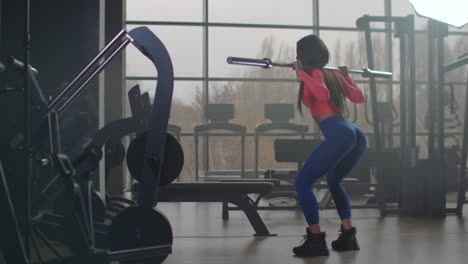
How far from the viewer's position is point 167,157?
203 centimetres

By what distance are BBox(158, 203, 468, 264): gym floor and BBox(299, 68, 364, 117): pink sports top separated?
26.4 inches

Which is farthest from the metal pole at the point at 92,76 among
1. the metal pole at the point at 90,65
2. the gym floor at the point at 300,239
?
the gym floor at the point at 300,239

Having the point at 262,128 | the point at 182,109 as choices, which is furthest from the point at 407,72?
the point at 182,109

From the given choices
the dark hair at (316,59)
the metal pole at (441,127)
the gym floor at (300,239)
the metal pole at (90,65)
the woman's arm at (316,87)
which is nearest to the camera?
the metal pole at (90,65)

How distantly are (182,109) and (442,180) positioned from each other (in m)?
4.65

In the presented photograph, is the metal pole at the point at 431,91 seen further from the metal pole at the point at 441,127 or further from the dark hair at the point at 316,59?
the dark hair at the point at 316,59

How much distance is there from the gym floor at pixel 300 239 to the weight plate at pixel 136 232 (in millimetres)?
482

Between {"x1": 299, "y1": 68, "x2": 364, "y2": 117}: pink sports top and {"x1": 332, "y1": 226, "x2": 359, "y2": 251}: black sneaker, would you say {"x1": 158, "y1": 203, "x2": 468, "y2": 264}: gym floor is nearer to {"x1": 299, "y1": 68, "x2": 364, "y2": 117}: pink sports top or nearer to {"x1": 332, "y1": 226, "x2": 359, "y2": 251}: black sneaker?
{"x1": 332, "y1": 226, "x2": 359, "y2": 251}: black sneaker

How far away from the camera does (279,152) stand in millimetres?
5668

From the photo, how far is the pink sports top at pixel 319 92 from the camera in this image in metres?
2.61

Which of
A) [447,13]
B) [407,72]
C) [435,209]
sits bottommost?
[435,209]

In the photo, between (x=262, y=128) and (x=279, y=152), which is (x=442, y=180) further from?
(x=262, y=128)

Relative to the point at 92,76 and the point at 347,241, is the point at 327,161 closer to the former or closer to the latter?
the point at 347,241

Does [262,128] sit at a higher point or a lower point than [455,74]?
lower
